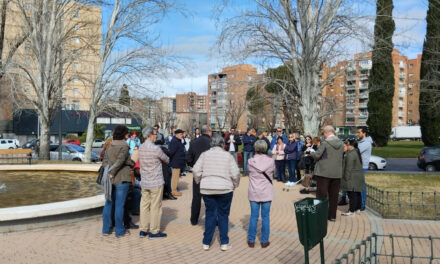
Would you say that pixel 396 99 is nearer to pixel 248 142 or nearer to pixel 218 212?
pixel 248 142

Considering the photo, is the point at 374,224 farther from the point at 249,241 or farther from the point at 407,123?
the point at 407,123

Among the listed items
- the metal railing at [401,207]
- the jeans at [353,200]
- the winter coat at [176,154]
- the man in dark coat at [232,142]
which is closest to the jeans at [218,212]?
the jeans at [353,200]

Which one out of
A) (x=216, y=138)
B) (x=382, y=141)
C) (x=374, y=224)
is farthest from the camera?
(x=382, y=141)

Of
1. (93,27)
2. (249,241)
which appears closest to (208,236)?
(249,241)

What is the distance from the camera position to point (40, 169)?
13.5 meters

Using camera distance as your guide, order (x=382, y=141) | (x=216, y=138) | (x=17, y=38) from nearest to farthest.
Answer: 1. (x=216, y=138)
2. (x=17, y=38)
3. (x=382, y=141)

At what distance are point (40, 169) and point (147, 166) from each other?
9.01 meters

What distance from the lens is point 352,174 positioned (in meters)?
8.18

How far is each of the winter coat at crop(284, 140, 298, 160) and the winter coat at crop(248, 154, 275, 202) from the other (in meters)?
7.42

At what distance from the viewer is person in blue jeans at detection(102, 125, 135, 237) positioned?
6.21 metres

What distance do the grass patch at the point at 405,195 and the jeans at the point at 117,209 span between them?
211 inches

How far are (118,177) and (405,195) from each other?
8265mm

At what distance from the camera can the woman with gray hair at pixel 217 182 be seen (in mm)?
5586

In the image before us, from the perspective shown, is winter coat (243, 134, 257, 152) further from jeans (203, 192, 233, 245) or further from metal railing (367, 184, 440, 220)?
jeans (203, 192, 233, 245)
